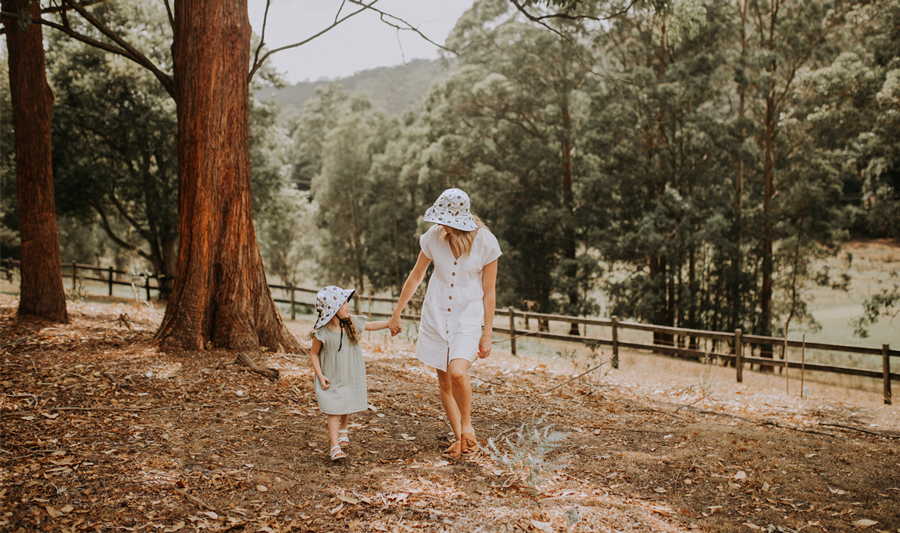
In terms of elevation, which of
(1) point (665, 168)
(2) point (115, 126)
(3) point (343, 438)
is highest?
(2) point (115, 126)

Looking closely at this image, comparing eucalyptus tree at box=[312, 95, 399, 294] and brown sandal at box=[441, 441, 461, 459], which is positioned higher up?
eucalyptus tree at box=[312, 95, 399, 294]

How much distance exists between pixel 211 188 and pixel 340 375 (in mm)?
3056

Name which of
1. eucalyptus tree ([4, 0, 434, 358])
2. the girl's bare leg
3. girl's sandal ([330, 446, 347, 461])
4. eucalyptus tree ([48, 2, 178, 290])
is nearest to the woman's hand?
the girl's bare leg

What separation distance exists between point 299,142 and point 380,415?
5292 cm

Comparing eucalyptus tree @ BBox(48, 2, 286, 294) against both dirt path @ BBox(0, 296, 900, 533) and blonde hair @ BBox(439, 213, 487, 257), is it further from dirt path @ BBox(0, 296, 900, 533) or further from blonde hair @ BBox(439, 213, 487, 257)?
blonde hair @ BBox(439, 213, 487, 257)

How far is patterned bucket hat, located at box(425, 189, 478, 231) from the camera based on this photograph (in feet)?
11.6

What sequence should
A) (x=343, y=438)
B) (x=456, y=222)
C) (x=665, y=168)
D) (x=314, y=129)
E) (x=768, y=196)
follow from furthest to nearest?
(x=314, y=129) < (x=768, y=196) < (x=665, y=168) < (x=343, y=438) < (x=456, y=222)

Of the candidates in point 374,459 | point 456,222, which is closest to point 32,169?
point 374,459

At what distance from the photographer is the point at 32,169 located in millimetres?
7441

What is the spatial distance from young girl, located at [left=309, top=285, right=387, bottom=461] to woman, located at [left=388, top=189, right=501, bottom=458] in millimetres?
333

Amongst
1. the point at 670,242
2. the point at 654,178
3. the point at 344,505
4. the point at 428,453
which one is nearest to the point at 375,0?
the point at 428,453

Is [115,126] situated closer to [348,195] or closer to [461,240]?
[348,195]

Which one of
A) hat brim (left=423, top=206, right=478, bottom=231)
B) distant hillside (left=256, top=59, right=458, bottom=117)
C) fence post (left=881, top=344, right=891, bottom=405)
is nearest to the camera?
hat brim (left=423, top=206, right=478, bottom=231)

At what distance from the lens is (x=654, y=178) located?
65.2ft
